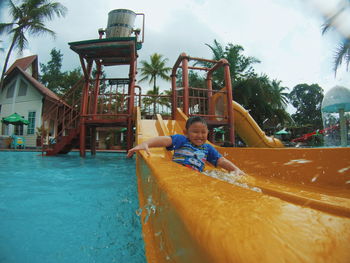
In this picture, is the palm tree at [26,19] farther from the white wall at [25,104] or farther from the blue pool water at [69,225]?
the blue pool water at [69,225]

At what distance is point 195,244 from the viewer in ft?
1.32

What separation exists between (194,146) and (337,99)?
9.27 meters

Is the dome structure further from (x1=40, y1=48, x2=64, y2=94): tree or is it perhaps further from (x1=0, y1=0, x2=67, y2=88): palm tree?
(x1=40, y1=48, x2=64, y2=94): tree

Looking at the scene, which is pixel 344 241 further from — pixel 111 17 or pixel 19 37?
pixel 19 37

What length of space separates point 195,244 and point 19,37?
1935 centimetres

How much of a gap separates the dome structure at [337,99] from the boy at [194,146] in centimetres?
905

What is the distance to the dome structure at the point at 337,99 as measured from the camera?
8.44m

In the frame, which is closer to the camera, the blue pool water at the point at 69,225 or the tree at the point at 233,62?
the blue pool water at the point at 69,225

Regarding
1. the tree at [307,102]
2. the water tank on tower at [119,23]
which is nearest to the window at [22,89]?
the water tank on tower at [119,23]

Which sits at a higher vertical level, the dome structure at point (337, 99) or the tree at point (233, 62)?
the tree at point (233, 62)

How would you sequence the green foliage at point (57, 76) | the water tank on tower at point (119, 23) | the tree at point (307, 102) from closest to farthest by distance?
the water tank on tower at point (119, 23)
the green foliage at point (57, 76)
the tree at point (307, 102)

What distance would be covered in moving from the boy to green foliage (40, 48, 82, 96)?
2274 cm

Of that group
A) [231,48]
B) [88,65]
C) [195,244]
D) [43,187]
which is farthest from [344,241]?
[231,48]

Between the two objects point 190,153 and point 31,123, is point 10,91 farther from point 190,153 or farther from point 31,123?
point 190,153
